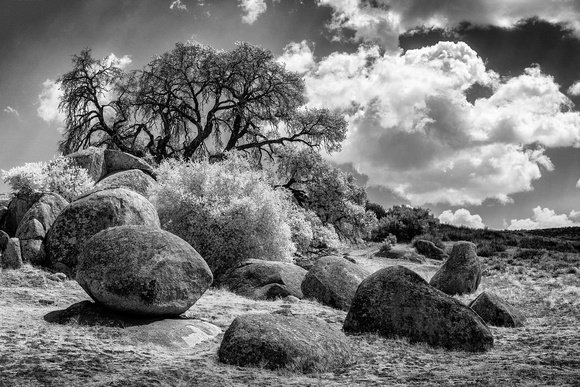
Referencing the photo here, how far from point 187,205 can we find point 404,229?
26446mm

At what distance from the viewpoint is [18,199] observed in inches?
818

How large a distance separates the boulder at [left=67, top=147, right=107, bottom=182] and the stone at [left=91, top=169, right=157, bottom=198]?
2.48 ft

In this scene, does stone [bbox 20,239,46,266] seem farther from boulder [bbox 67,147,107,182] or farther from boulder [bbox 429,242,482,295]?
boulder [bbox 429,242,482,295]

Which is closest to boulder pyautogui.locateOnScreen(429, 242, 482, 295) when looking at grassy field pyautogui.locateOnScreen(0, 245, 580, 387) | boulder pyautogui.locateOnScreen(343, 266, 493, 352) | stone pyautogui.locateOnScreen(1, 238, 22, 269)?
grassy field pyautogui.locateOnScreen(0, 245, 580, 387)

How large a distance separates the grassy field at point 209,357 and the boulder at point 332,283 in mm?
1229

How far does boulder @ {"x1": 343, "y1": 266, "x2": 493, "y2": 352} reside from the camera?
35.8 ft

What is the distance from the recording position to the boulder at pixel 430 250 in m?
35.9

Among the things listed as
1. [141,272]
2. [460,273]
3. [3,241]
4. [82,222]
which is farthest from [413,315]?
[3,241]

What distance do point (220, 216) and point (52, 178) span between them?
740 centimetres

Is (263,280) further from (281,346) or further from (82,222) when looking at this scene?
(281,346)

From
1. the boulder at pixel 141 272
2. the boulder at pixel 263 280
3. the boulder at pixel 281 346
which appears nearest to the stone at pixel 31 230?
the boulder at pixel 263 280

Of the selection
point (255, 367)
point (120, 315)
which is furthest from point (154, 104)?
point (255, 367)

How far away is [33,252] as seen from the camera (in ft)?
54.1

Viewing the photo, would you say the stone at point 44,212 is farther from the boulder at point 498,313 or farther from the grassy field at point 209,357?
the boulder at point 498,313
